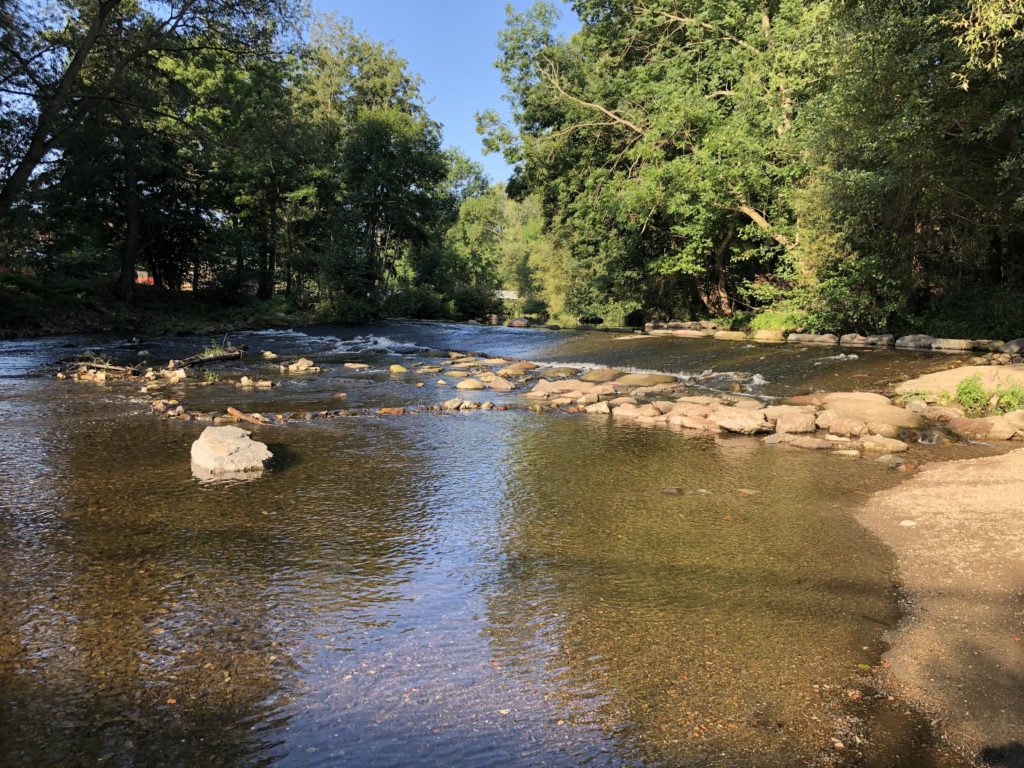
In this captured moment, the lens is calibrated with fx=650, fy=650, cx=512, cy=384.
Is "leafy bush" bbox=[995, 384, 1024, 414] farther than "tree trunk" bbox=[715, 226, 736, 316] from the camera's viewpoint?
No

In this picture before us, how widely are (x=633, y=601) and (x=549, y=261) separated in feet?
129

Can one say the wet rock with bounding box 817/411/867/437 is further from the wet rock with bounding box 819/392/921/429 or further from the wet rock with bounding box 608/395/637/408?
the wet rock with bounding box 608/395/637/408

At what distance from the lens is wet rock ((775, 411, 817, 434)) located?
9.63m

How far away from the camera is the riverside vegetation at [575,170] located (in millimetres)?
13750

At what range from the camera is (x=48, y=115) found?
49.7 ft

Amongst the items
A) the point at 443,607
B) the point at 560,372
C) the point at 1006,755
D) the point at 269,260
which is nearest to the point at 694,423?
the point at 560,372

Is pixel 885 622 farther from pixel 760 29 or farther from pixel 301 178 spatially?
pixel 301 178

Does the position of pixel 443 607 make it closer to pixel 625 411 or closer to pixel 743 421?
pixel 743 421

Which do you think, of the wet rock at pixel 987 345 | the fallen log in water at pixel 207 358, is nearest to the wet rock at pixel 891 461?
the wet rock at pixel 987 345

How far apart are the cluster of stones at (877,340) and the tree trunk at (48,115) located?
18256mm

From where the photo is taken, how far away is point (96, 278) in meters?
28.7

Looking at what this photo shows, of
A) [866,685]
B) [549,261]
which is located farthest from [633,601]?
[549,261]

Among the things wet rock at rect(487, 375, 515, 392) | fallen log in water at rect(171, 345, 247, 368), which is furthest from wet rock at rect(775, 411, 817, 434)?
fallen log in water at rect(171, 345, 247, 368)

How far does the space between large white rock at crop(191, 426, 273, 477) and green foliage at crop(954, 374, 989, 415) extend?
1064 centimetres
